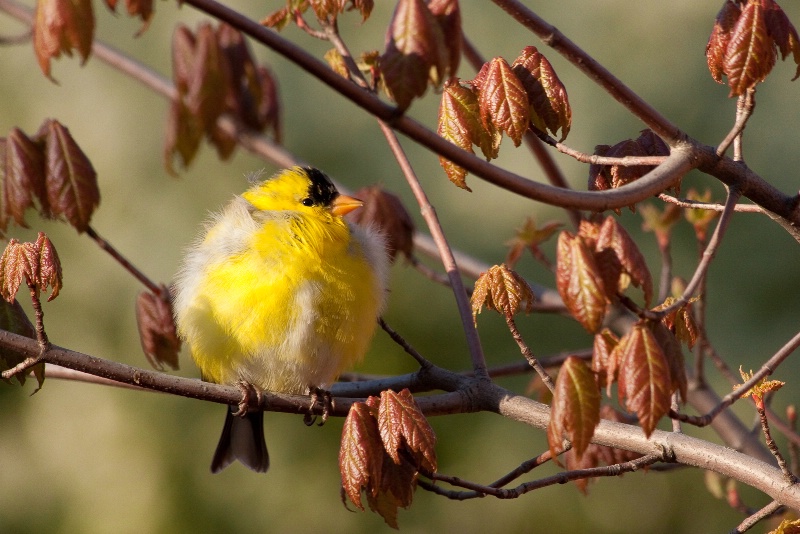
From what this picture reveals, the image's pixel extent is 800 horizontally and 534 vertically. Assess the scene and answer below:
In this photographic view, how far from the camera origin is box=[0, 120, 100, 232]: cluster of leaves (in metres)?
2.41

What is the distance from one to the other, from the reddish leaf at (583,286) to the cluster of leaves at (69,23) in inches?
29.1

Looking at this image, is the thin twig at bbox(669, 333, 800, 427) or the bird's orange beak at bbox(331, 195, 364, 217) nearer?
the thin twig at bbox(669, 333, 800, 427)

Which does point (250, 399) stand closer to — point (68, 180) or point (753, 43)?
point (68, 180)

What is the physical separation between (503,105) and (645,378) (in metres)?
0.58

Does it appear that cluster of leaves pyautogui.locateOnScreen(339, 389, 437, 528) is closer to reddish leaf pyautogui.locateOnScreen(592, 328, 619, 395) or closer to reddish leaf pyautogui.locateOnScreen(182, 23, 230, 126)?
reddish leaf pyautogui.locateOnScreen(592, 328, 619, 395)

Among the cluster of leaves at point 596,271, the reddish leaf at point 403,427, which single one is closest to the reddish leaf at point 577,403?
the cluster of leaves at point 596,271

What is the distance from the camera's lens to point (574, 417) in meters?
1.53

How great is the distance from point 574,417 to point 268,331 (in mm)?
1389

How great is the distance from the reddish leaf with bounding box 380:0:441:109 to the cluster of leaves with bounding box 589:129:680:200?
24.8 inches

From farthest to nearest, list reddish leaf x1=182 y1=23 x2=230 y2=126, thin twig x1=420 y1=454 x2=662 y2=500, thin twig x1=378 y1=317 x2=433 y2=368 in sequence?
1. reddish leaf x1=182 y1=23 x2=230 y2=126
2. thin twig x1=378 y1=317 x2=433 y2=368
3. thin twig x1=420 y1=454 x2=662 y2=500

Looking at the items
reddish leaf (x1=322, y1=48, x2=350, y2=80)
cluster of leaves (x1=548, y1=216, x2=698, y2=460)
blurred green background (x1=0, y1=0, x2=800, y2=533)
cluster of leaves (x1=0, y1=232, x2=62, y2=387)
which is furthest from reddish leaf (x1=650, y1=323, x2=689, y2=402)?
blurred green background (x1=0, y1=0, x2=800, y2=533)

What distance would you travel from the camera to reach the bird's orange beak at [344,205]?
3163 mm

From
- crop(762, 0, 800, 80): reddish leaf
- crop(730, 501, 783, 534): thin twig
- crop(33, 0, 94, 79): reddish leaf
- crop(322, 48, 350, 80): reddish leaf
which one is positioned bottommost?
crop(730, 501, 783, 534): thin twig

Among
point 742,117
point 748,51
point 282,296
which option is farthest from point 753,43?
point 282,296
